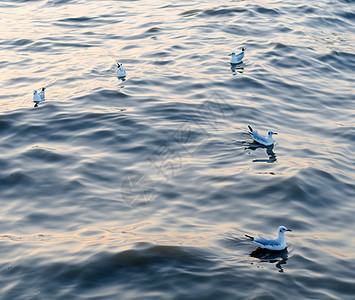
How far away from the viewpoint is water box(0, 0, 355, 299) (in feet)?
30.7

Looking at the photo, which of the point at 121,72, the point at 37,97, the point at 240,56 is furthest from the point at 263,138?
the point at 37,97

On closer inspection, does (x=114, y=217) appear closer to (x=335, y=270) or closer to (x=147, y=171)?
(x=147, y=171)

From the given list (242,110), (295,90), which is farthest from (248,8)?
(242,110)

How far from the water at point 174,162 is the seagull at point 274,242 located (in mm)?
218

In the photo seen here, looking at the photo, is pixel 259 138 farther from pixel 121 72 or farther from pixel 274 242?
pixel 121 72

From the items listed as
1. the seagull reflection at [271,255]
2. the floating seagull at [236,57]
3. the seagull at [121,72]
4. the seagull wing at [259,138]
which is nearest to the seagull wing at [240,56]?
the floating seagull at [236,57]

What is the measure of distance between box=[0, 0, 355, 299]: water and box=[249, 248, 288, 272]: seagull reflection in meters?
0.05

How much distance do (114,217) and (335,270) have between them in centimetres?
483

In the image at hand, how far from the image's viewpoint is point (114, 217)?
11078mm

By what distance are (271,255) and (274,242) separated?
1.11 ft

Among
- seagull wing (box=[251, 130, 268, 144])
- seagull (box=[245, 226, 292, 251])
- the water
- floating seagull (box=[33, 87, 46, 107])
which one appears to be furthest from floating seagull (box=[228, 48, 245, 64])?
seagull (box=[245, 226, 292, 251])

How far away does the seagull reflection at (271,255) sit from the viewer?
981 centimetres

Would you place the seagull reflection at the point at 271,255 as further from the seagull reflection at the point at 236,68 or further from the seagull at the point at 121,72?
the seagull reflection at the point at 236,68

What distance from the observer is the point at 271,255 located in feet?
32.6
